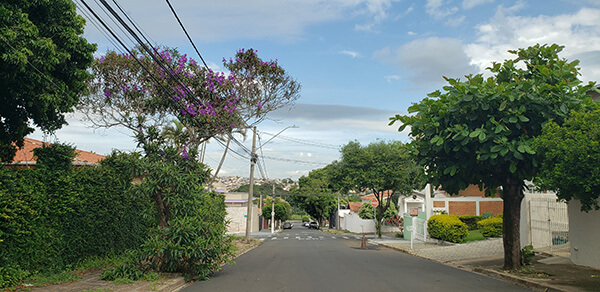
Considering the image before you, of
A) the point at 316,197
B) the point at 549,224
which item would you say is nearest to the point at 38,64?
the point at 549,224

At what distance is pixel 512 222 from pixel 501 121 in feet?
12.1

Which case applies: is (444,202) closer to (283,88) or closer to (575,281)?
(283,88)

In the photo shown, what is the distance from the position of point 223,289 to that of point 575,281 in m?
8.54

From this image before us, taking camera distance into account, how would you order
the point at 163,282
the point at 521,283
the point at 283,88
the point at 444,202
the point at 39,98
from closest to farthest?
the point at 39,98 < the point at 163,282 < the point at 521,283 < the point at 283,88 < the point at 444,202

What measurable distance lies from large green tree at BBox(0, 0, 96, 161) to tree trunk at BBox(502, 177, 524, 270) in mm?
12366

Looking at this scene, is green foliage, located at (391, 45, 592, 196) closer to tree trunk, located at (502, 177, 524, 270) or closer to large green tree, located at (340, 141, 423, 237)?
tree trunk, located at (502, 177, 524, 270)

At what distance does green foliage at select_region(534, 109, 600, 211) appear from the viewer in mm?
9070

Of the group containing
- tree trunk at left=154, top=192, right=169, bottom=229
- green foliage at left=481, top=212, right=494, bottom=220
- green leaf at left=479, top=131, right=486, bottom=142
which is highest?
green leaf at left=479, top=131, right=486, bottom=142

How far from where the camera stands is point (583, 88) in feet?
39.2

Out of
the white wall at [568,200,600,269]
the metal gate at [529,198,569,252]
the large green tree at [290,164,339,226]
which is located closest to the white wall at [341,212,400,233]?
the large green tree at [290,164,339,226]

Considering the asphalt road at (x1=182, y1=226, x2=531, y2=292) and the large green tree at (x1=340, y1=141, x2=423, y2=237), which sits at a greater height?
the large green tree at (x1=340, y1=141, x2=423, y2=237)

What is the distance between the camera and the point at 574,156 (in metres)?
9.30

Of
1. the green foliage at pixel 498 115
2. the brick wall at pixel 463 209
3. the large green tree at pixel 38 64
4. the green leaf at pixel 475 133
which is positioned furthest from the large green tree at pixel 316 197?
the large green tree at pixel 38 64

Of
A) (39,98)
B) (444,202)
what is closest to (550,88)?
(39,98)
